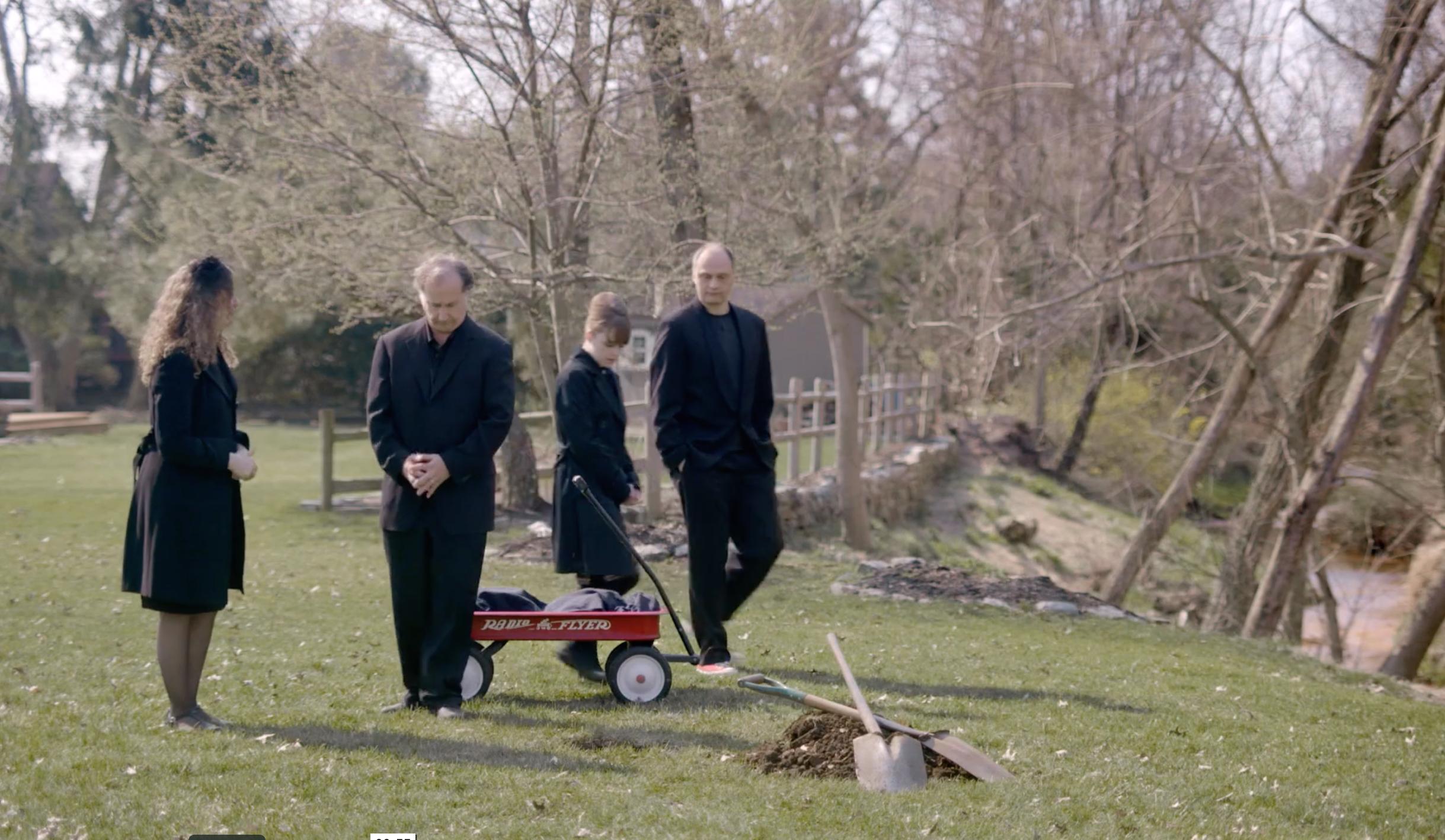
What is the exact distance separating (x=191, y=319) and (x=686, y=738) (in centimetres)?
249

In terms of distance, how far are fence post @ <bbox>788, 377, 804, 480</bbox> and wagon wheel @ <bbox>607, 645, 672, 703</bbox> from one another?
11359mm

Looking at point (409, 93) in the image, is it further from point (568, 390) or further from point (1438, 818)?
point (1438, 818)

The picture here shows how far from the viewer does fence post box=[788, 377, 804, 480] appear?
17.6m

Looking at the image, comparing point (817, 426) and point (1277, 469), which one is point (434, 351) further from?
point (817, 426)

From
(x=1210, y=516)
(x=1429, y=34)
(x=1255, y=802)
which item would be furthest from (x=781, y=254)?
(x=1210, y=516)

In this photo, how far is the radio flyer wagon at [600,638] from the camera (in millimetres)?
6059

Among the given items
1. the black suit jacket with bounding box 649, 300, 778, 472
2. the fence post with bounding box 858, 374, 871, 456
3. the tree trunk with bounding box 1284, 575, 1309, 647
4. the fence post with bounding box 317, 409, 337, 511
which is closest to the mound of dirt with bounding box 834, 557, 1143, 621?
the black suit jacket with bounding box 649, 300, 778, 472

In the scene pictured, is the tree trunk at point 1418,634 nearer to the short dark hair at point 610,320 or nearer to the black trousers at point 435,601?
the short dark hair at point 610,320

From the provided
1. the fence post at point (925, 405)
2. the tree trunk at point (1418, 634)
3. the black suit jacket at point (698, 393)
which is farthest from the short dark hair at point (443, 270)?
the fence post at point (925, 405)

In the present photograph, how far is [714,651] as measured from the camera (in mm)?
6746

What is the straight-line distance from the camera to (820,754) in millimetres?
5121

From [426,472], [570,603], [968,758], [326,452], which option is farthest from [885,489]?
[968,758]

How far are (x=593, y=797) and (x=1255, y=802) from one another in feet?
7.77

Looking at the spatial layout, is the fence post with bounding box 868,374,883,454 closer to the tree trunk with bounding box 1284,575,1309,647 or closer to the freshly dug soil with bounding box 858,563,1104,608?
the tree trunk with bounding box 1284,575,1309,647
